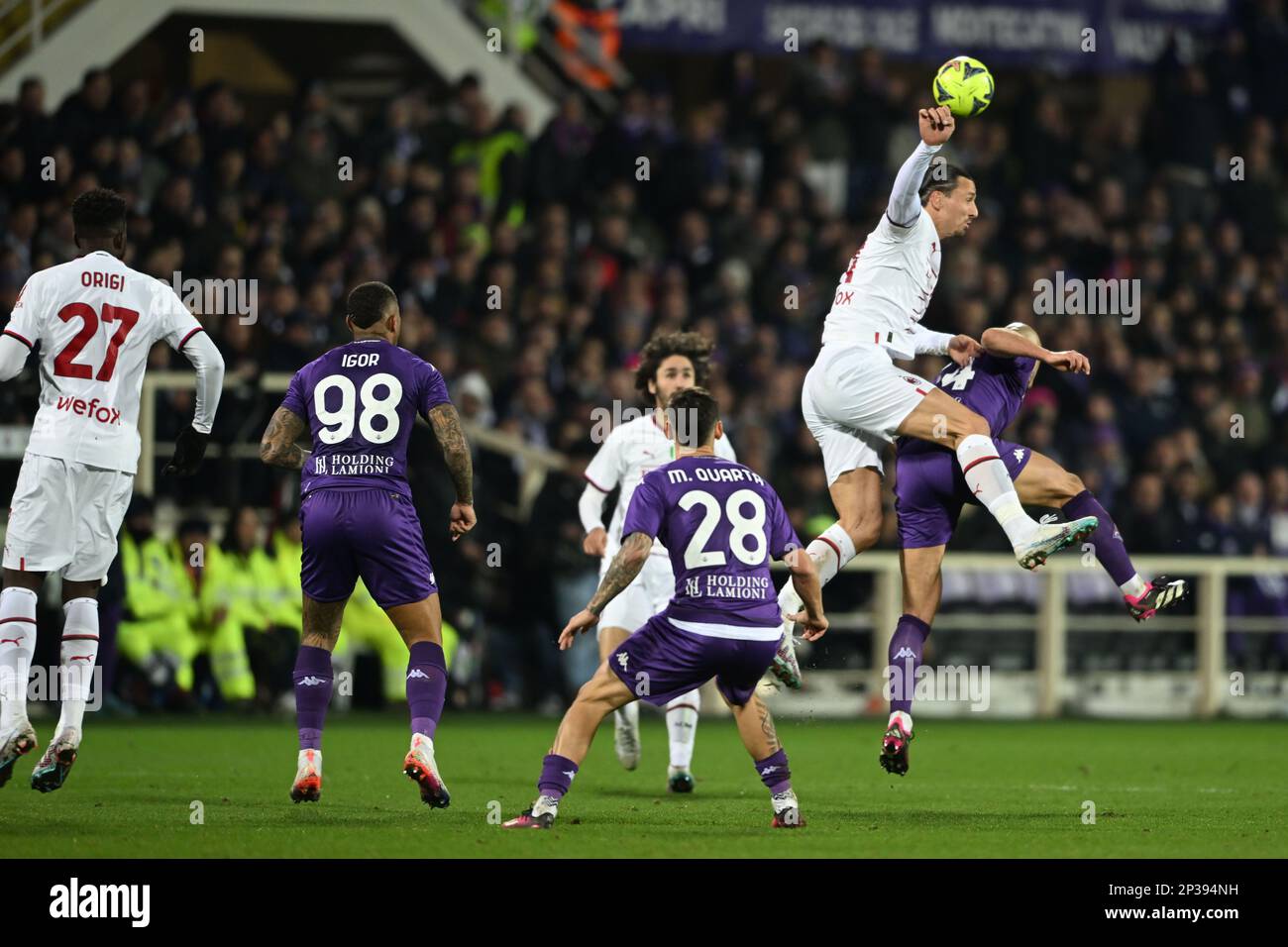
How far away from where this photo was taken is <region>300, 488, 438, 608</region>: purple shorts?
804cm

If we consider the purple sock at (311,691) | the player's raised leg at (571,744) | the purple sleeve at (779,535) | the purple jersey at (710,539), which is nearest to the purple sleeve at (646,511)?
the purple jersey at (710,539)

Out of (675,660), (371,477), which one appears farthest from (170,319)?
(675,660)

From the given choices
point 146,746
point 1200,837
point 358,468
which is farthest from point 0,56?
point 1200,837

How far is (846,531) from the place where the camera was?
9.37m

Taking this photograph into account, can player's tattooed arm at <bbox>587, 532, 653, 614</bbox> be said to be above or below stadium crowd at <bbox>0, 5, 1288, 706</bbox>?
below

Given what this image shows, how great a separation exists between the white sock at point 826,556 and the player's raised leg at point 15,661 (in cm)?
319

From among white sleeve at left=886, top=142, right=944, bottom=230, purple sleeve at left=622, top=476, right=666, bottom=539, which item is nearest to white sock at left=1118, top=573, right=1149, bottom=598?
white sleeve at left=886, top=142, right=944, bottom=230

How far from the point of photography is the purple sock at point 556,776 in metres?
7.49

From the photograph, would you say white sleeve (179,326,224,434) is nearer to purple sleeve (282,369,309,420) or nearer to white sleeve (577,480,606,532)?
purple sleeve (282,369,309,420)

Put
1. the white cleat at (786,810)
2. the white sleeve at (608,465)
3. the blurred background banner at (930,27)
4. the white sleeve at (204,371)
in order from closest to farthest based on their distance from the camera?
the white cleat at (786,810) → the white sleeve at (204,371) → the white sleeve at (608,465) → the blurred background banner at (930,27)

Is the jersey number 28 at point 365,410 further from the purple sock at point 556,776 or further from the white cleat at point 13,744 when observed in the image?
the white cleat at point 13,744

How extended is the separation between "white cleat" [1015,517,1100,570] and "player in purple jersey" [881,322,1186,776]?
26 cm

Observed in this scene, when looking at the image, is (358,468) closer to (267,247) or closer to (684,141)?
(267,247)

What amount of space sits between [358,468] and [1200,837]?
3491 millimetres
